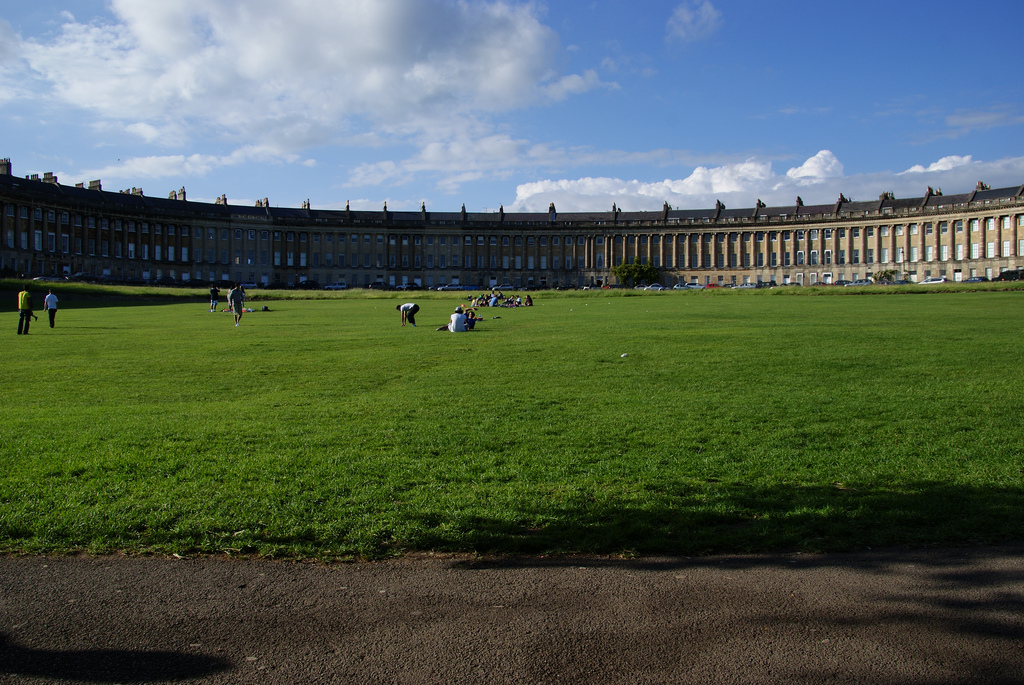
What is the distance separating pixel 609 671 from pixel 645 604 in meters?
0.87

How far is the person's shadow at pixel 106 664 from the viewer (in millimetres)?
3902

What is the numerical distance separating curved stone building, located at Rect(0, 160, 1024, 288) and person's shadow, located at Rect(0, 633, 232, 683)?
105939 millimetres

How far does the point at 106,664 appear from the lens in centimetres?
402

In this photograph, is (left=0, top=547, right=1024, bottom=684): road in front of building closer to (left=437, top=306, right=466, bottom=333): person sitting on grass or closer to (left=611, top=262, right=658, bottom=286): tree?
(left=437, top=306, right=466, bottom=333): person sitting on grass

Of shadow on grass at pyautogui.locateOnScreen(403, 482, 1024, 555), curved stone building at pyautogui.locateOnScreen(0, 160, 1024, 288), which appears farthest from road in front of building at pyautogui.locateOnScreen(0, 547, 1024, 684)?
curved stone building at pyautogui.locateOnScreen(0, 160, 1024, 288)

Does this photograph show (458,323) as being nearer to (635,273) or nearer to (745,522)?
(745,522)

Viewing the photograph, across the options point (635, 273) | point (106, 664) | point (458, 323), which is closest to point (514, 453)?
point (106, 664)

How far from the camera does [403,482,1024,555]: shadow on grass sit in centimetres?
585

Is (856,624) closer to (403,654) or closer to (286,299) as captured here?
(403,654)

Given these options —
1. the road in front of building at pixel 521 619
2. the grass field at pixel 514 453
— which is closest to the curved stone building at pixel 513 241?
the grass field at pixel 514 453

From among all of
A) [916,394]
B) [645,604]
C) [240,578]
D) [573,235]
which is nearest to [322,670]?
[240,578]

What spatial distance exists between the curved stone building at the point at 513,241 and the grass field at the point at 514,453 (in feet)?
322

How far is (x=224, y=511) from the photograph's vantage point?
6488mm

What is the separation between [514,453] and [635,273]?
383 feet
